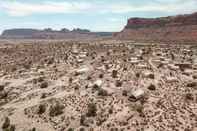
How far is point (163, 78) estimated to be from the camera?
3036cm

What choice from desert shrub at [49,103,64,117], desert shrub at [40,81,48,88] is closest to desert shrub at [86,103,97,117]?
desert shrub at [49,103,64,117]

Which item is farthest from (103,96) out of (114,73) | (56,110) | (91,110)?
(114,73)

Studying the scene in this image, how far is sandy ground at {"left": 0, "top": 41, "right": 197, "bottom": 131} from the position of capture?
2353 centimetres

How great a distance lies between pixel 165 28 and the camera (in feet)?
401

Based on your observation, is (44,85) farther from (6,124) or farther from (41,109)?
(6,124)

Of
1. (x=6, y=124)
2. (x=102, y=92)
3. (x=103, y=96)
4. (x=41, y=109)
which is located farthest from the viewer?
(x=102, y=92)

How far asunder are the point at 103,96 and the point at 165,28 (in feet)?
326

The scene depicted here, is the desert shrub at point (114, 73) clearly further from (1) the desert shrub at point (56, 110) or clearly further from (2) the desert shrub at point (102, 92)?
(1) the desert shrub at point (56, 110)

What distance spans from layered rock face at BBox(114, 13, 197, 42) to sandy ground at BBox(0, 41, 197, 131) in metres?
63.0

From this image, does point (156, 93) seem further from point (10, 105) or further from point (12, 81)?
point (12, 81)

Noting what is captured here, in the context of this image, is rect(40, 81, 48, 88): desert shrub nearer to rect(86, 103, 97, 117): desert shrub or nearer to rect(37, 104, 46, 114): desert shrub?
rect(37, 104, 46, 114): desert shrub

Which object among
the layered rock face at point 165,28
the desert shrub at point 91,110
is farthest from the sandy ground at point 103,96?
the layered rock face at point 165,28

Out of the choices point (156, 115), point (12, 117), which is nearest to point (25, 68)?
point (12, 117)

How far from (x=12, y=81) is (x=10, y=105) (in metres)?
6.98
